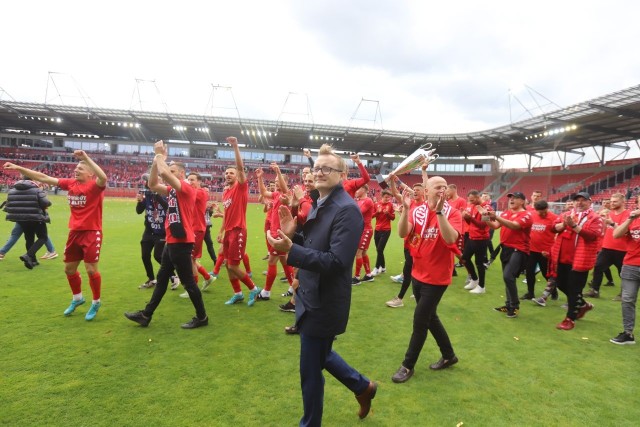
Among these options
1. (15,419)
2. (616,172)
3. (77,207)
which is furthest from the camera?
(616,172)

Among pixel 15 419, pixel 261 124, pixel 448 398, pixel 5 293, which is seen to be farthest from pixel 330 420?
pixel 261 124

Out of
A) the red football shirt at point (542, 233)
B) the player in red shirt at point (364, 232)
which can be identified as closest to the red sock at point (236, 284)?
the player in red shirt at point (364, 232)

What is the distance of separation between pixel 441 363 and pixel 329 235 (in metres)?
2.65

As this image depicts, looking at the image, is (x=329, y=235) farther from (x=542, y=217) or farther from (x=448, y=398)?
(x=542, y=217)

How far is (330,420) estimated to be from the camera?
292 centimetres

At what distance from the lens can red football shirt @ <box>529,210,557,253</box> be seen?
6.39 metres

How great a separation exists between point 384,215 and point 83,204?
594 cm

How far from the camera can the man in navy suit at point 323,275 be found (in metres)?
2.19

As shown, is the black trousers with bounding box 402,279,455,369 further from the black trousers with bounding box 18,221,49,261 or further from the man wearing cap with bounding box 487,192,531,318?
the black trousers with bounding box 18,221,49,261

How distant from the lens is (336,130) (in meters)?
41.2

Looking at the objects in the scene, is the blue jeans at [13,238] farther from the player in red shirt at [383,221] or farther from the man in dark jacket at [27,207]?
the player in red shirt at [383,221]

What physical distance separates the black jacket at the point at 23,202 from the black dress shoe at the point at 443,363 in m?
8.67

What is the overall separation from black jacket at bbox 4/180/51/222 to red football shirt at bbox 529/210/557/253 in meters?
10.5

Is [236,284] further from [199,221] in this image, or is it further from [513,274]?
[513,274]
